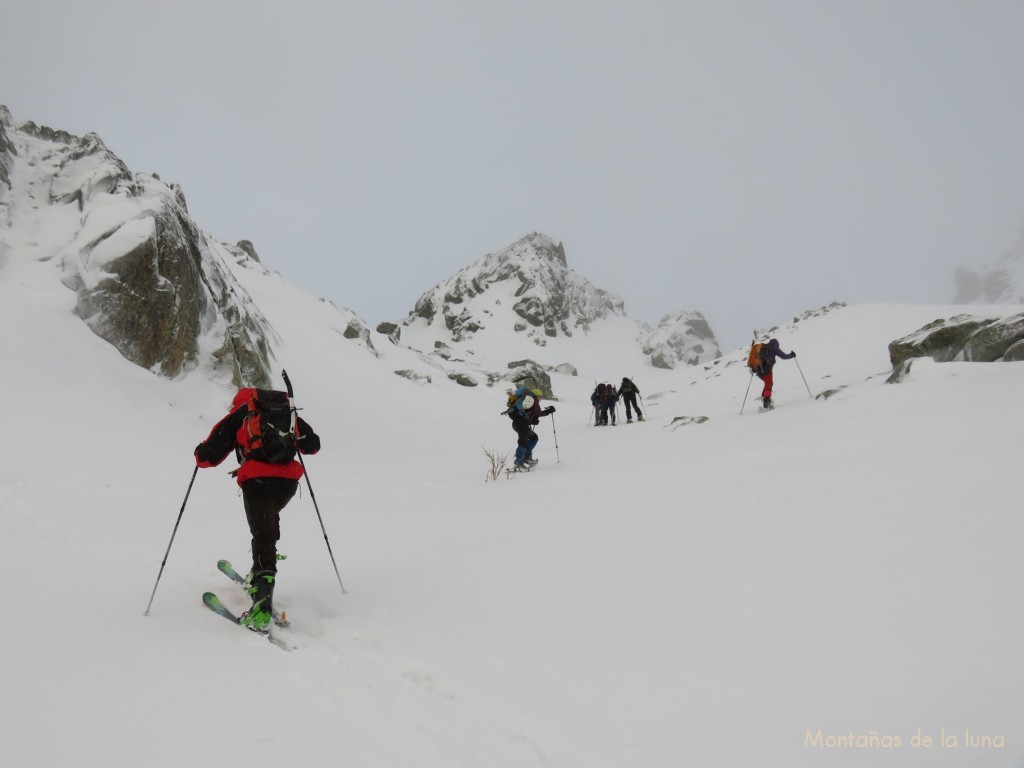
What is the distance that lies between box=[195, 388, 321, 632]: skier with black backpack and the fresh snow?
68 centimetres

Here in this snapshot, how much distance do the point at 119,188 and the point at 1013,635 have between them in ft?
65.6

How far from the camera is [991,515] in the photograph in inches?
154

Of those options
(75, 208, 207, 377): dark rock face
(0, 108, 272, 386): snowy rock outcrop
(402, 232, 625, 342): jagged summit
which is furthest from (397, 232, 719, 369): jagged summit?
(75, 208, 207, 377): dark rock face

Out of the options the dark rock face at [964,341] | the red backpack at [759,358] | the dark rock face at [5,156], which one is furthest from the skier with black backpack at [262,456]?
the dark rock face at [5,156]

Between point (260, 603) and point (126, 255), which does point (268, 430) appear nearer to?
point (260, 603)

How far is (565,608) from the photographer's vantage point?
392cm

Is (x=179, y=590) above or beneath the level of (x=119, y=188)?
beneath

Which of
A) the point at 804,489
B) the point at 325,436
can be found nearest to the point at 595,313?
the point at 325,436

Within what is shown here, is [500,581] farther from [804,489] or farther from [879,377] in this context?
[879,377]

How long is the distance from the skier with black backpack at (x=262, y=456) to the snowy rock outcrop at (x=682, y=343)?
7332 centimetres

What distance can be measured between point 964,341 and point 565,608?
13.3m

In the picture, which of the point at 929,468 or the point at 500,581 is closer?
the point at 500,581

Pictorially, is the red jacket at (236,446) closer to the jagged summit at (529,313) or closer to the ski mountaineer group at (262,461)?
the ski mountaineer group at (262,461)

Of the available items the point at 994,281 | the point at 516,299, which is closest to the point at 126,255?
the point at 516,299
